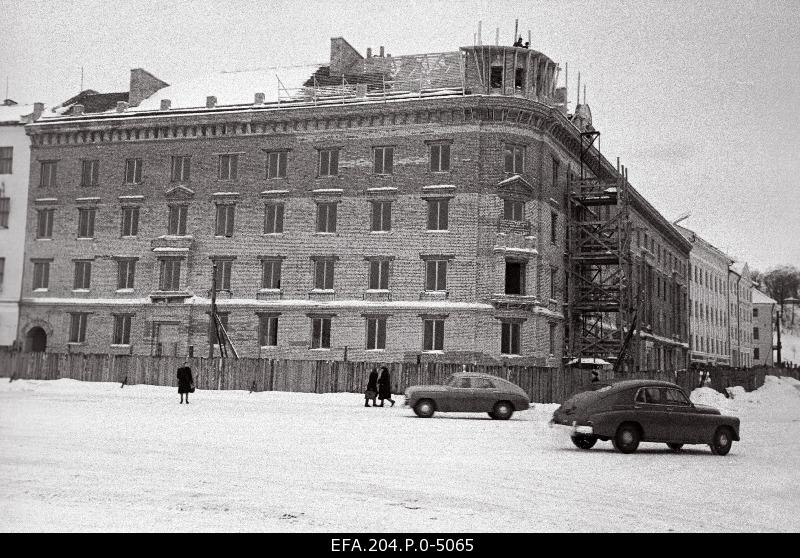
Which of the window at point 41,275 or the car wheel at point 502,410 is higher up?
the window at point 41,275

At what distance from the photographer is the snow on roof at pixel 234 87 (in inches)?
1806

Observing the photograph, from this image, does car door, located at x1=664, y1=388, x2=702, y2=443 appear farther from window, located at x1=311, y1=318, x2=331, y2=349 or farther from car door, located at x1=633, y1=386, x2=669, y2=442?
window, located at x1=311, y1=318, x2=331, y2=349

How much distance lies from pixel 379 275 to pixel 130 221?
14981mm

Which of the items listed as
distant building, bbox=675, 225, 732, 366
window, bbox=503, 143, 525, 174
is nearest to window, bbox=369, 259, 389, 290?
window, bbox=503, 143, 525, 174

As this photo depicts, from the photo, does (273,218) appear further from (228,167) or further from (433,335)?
(433,335)

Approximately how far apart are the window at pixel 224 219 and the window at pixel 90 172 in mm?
7814

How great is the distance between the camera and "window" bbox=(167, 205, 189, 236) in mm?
45000

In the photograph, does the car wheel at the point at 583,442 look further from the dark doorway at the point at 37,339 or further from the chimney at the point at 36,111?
the dark doorway at the point at 37,339

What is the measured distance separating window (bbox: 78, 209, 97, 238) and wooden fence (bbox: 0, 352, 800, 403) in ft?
29.7

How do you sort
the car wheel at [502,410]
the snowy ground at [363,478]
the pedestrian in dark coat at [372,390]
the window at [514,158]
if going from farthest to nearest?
the window at [514,158]
the pedestrian in dark coat at [372,390]
the car wheel at [502,410]
the snowy ground at [363,478]

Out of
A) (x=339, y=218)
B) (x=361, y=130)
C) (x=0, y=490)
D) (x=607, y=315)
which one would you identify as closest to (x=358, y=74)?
(x=361, y=130)

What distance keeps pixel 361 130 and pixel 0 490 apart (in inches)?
1362

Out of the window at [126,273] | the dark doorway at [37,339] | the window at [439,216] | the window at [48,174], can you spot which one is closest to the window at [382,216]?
the window at [439,216]

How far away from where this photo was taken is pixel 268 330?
43.0m
